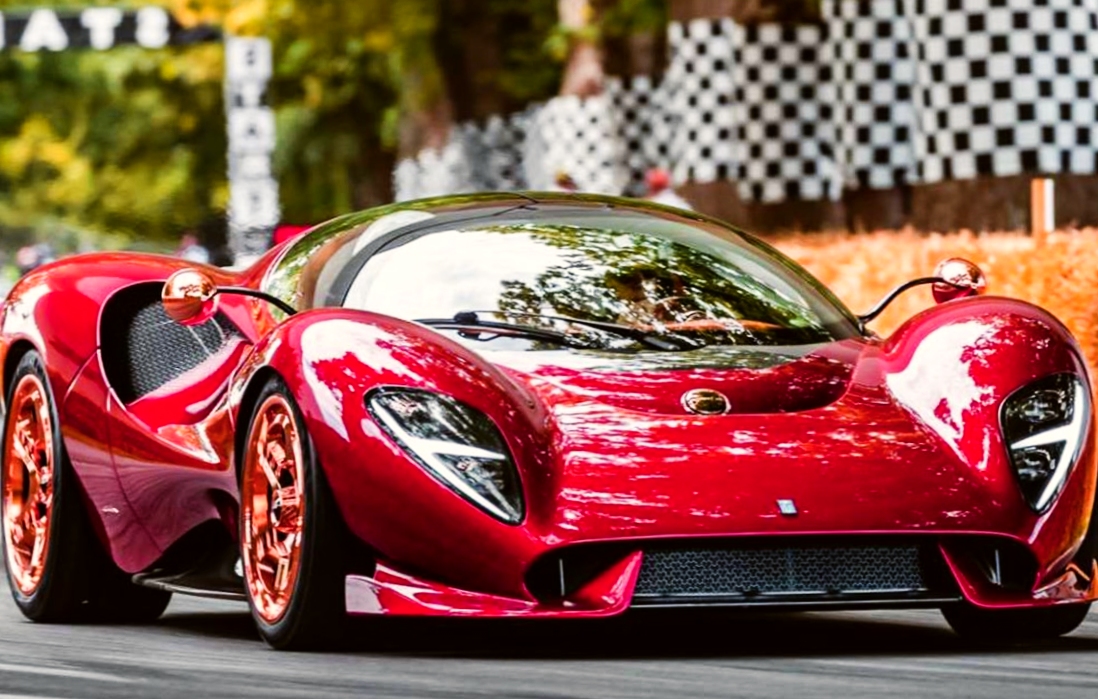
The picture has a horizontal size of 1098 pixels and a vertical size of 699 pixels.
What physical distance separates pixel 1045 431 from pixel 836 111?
1715 centimetres

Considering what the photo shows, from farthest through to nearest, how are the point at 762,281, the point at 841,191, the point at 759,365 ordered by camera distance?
1. the point at 841,191
2. the point at 762,281
3. the point at 759,365

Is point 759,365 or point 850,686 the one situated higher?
point 759,365

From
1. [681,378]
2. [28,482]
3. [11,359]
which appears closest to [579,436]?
[681,378]

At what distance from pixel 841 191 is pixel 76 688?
18.5 meters

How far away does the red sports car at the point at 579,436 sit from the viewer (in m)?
6.66

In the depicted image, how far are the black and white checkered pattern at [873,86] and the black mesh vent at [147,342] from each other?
1526cm

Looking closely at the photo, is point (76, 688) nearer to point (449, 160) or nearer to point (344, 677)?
point (344, 677)

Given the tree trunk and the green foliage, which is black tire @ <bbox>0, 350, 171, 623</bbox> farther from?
the green foliage

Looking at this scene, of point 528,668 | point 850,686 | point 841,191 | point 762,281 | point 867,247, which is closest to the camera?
point 850,686

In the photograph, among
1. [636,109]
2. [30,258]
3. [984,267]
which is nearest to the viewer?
[984,267]

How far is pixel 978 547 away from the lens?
6863 mm

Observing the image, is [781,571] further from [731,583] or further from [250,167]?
[250,167]

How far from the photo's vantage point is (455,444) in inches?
265

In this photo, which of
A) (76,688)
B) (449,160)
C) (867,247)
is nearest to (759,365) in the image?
(76,688)
